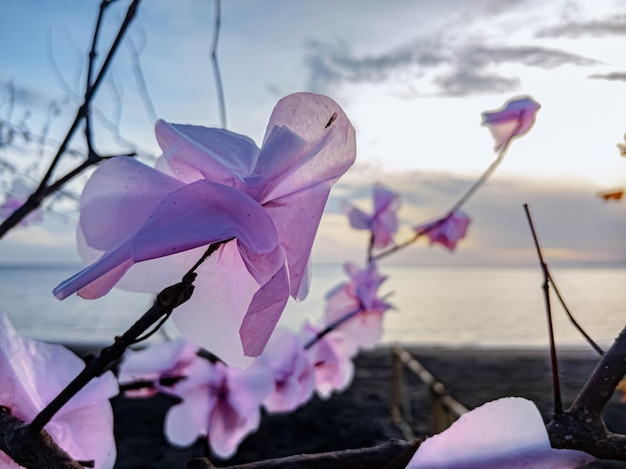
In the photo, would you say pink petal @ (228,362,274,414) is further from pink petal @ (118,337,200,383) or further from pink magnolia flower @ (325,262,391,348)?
pink magnolia flower @ (325,262,391,348)

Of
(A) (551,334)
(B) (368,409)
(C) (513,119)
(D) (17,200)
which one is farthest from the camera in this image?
(B) (368,409)

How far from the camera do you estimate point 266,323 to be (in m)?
0.27

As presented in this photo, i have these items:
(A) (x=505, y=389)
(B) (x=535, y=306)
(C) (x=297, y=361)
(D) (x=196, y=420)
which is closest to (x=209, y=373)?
(D) (x=196, y=420)

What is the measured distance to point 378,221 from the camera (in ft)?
5.23

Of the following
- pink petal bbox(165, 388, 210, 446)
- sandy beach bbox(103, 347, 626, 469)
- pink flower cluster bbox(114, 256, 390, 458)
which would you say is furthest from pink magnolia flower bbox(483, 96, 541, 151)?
sandy beach bbox(103, 347, 626, 469)

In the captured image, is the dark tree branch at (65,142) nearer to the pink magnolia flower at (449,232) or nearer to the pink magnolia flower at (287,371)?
the pink magnolia flower at (287,371)

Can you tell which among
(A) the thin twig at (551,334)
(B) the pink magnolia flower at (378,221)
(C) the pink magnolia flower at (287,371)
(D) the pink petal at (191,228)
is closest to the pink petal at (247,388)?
(C) the pink magnolia flower at (287,371)

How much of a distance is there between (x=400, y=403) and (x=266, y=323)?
4616mm

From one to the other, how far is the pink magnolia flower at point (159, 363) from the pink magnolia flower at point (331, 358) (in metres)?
0.39

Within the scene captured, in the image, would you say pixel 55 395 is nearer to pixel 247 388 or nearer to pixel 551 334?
pixel 551 334

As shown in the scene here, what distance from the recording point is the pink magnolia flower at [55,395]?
373 mm

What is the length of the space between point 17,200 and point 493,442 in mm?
1646

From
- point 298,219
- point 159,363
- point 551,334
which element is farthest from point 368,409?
point 298,219

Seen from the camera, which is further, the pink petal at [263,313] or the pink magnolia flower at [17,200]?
the pink magnolia flower at [17,200]
